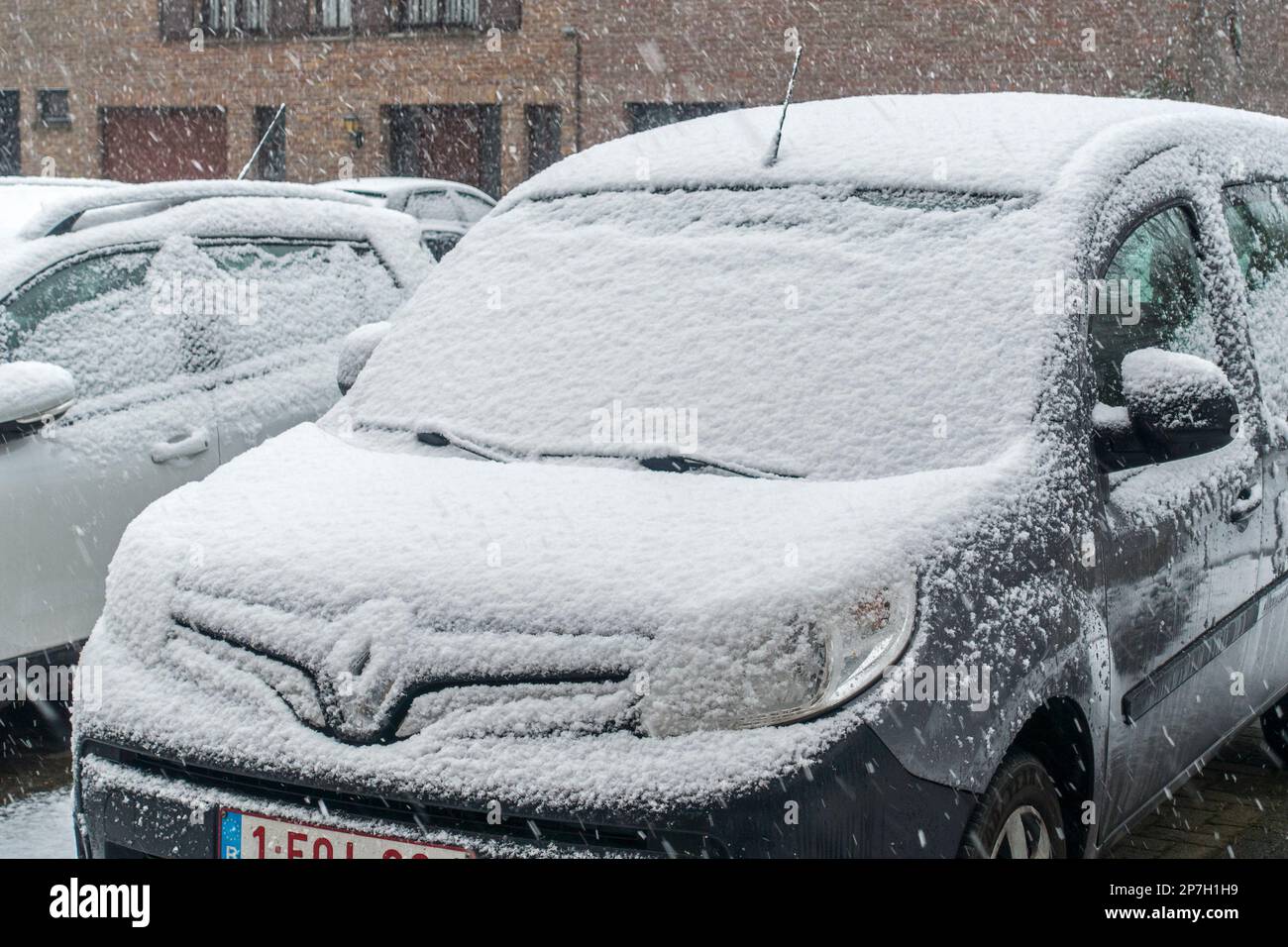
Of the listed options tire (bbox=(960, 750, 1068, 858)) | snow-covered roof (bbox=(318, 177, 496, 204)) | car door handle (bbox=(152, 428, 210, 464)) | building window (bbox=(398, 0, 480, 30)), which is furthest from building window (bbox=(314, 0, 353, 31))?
tire (bbox=(960, 750, 1068, 858))

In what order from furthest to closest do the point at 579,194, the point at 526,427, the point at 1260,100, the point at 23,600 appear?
the point at 1260,100
the point at 23,600
the point at 579,194
the point at 526,427

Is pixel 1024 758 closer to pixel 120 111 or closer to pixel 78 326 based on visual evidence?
pixel 78 326

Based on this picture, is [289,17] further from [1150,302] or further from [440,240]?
[1150,302]

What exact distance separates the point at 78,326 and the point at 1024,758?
3.24m

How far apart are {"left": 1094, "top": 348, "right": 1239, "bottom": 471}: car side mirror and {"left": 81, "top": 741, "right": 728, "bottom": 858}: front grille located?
1.28 metres

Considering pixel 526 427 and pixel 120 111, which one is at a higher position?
pixel 120 111

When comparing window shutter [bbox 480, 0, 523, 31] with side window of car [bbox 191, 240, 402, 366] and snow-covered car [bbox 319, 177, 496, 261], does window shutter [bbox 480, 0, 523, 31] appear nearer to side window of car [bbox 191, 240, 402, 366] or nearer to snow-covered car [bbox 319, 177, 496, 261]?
snow-covered car [bbox 319, 177, 496, 261]

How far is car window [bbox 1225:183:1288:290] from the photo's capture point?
4047 millimetres

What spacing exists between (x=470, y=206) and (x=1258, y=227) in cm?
1218

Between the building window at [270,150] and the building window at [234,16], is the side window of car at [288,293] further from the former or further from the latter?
the building window at [234,16]

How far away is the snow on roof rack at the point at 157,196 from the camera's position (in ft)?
16.2
